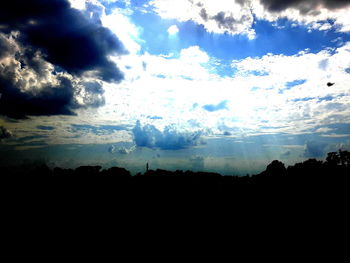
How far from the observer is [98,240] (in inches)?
1548

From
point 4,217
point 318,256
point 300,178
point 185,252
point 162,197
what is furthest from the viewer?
point 300,178

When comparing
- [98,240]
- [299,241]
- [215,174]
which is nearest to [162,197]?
[98,240]

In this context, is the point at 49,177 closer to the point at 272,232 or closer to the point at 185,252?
the point at 185,252

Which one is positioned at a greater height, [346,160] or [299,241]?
[346,160]

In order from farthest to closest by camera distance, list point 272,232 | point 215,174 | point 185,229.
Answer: point 215,174 < point 185,229 < point 272,232

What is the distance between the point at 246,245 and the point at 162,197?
3801cm

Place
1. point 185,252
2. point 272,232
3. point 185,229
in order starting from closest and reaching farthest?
1. point 185,252
2. point 272,232
3. point 185,229

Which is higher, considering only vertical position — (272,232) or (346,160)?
(346,160)

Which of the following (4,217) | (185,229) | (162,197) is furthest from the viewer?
(162,197)

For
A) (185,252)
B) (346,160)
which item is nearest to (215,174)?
(346,160)

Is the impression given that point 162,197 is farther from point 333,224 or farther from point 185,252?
point 333,224

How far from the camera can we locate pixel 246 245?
34.8 m

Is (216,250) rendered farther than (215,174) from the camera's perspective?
No

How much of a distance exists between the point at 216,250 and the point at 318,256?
49.4ft
